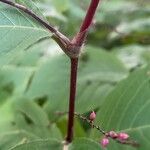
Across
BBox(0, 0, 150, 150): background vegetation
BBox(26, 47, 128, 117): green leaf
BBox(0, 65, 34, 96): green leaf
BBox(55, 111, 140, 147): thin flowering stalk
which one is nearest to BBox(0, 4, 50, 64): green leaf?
BBox(0, 0, 150, 150): background vegetation

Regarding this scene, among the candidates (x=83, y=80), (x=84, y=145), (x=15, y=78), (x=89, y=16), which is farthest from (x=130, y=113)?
(x=15, y=78)

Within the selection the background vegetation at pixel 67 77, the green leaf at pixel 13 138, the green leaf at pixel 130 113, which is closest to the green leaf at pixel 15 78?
the background vegetation at pixel 67 77

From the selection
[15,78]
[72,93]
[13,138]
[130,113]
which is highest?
[72,93]

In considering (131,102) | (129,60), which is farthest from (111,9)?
(131,102)

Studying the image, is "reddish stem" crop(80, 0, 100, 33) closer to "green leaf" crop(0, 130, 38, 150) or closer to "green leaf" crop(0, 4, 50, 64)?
"green leaf" crop(0, 4, 50, 64)

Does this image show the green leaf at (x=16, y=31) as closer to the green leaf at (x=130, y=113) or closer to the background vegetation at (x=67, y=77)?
the background vegetation at (x=67, y=77)

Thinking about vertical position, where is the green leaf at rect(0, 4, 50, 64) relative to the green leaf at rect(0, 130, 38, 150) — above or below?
above

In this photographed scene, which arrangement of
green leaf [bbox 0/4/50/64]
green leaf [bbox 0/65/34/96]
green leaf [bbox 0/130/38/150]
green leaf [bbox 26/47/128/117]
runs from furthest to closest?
1. green leaf [bbox 0/65/34/96]
2. green leaf [bbox 26/47/128/117]
3. green leaf [bbox 0/130/38/150]
4. green leaf [bbox 0/4/50/64]

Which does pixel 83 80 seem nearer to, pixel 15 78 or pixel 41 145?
pixel 15 78
